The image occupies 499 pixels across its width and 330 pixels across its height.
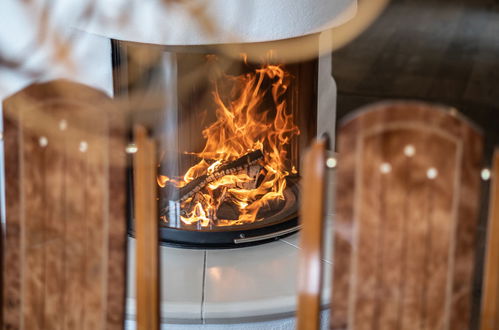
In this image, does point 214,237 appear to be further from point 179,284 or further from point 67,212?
point 67,212

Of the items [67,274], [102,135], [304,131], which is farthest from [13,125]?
[304,131]

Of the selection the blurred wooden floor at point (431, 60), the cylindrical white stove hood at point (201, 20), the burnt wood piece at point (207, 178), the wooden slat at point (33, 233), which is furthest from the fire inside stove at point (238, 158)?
the blurred wooden floor at point (431, 60)

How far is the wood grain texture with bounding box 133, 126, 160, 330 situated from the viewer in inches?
39.0

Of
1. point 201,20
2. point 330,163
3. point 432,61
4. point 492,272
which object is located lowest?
point 492,272

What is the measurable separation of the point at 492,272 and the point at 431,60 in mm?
4330

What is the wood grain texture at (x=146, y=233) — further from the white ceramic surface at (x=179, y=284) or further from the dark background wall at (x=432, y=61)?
the dark background wall at (x=432, y=61)

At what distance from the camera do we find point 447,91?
14.3 ft

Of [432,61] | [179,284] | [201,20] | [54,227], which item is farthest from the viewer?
[432,61]

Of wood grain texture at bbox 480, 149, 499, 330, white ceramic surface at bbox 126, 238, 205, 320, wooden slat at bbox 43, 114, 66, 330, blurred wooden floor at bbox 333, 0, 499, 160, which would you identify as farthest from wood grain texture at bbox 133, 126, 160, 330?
blurred wooden floor at bbox 333, 0, 499, 160

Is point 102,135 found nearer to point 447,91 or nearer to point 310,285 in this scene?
point 310,285

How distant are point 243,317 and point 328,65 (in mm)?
1159

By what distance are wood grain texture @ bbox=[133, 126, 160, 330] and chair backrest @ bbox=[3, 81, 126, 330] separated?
0.04 meters

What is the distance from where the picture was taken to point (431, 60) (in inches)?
201

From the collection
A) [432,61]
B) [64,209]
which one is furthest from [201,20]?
[432,61]
